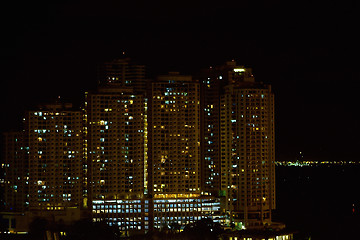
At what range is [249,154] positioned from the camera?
2912cm

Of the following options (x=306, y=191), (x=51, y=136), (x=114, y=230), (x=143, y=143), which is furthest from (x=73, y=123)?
(x=306, y=191)

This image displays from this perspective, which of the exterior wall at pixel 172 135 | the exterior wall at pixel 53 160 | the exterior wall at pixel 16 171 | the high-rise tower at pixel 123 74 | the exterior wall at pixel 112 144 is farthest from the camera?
the high-rise tower at pixel 123 74

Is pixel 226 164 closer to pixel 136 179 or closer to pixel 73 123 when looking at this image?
pixel 136 179

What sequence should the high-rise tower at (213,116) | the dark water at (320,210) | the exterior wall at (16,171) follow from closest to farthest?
the exterior wall at (16,171) → the high-rise tower at (213,116) → the dark water at (320,210)

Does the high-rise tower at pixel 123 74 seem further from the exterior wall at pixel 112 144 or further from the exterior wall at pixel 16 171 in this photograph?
the exterior wall at pixel 16 171

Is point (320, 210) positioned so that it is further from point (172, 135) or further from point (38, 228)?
point (38, 228)

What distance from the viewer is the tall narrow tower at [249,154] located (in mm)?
29094

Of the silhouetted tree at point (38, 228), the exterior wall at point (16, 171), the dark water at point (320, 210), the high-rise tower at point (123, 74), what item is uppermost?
the high-rise tower at point (123, 74)

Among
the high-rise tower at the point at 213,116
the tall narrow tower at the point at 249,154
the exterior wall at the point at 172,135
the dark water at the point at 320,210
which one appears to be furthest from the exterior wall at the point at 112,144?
the dark water at the point at 320,210

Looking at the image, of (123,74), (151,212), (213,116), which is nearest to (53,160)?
(151,212)

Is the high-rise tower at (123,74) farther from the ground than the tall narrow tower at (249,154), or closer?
farther from the ground

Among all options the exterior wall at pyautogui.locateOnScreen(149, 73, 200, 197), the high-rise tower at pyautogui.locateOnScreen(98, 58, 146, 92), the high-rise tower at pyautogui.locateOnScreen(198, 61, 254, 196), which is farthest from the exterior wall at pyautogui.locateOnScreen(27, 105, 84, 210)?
the high-rise tower at pyautogui.locateOnScreen(198, 61, 254, 196)

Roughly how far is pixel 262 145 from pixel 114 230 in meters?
7.35

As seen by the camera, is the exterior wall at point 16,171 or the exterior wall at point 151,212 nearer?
the exterior wall at point 151,212
